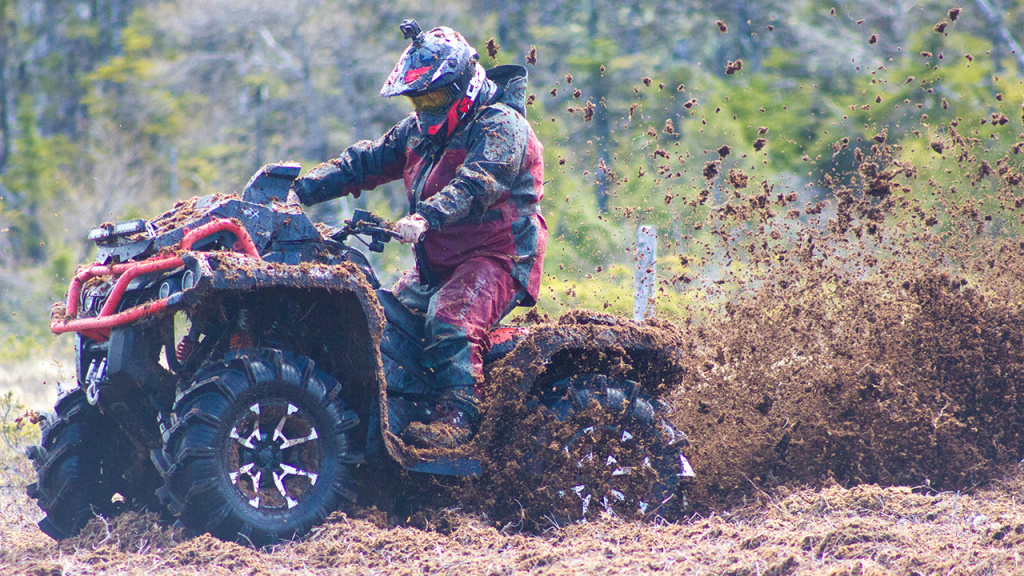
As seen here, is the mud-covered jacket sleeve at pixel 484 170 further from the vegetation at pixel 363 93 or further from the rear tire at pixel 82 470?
the vegetation at pixel 363 93

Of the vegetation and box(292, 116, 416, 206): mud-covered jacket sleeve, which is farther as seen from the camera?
the vegetation

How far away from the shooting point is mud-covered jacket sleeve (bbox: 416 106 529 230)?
518cm

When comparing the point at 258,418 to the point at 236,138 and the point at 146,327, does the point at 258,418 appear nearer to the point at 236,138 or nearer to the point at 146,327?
the point at 146,327

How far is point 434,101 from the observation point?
552 centimetres

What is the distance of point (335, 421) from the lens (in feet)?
16.1

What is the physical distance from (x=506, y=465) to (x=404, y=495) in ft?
1.78

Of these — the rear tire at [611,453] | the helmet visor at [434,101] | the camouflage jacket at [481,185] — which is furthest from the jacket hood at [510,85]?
the rear tire at [611,453]

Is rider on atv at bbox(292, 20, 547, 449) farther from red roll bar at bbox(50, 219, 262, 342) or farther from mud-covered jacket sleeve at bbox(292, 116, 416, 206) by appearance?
red roll bar at bbox(50, 219, 262, 342)

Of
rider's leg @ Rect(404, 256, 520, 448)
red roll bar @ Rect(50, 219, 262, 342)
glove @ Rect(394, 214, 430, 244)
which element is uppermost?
glove @ Rect(394, 214, 430, 244)

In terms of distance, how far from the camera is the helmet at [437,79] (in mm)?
5367

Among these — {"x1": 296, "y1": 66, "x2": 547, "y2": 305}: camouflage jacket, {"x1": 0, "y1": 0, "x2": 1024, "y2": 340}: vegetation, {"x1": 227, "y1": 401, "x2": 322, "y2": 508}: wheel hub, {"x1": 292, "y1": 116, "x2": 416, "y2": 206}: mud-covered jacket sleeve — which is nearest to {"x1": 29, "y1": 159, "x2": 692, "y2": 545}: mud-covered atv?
{"x1": 227, "y1": 401, "x2": 322, "y2": 508}: wheel hub

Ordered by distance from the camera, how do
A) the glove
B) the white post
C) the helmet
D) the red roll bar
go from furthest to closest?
the white post, the helmet, the glove, the red roll bar

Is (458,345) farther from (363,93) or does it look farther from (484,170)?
(363,93)

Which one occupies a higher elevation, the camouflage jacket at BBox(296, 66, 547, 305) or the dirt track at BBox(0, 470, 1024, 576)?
the camouflage jacket at BBox(296, 66, 547, 305)
